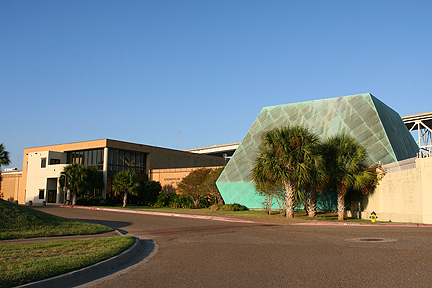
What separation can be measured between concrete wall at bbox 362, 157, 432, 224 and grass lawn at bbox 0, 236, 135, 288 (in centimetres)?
1500

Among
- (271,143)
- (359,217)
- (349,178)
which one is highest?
(271,143)

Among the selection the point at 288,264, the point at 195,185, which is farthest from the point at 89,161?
the point at 288,264

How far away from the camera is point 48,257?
29.2 ft

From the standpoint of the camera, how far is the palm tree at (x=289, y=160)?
24641 mm

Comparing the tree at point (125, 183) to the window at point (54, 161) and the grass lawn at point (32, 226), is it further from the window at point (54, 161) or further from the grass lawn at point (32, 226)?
the grass lawn at point (32, 226)

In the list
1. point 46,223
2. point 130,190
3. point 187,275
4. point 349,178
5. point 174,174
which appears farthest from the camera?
point 174,174

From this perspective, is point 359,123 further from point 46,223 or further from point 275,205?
point 46,223

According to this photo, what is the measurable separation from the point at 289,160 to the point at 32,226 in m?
15.6

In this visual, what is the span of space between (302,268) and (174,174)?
42048 millimetres

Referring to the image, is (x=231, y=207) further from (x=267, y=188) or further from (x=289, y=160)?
(x=289, y=160)

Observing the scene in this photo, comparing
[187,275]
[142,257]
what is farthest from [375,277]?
[142,257]

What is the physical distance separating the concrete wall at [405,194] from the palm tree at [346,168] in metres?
1.04

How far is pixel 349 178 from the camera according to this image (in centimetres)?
2466

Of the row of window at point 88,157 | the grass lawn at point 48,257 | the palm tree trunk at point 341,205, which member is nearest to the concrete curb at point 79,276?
the grass lawn at point 48,257
